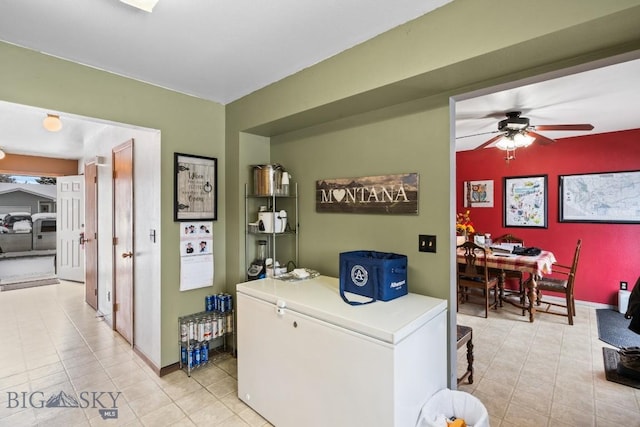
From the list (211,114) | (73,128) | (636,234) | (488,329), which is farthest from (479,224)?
(73,128)

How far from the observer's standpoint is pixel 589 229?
13.8 feet

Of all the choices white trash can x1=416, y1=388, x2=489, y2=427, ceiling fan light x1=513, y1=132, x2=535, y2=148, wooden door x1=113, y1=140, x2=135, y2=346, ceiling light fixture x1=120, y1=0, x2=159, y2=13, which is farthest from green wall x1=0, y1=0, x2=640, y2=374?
ceiling fan light x1=513, y1=132, x2=535, y2=148

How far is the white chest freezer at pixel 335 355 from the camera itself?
1363 millimetres

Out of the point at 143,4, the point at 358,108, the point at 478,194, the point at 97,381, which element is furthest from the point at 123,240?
the point at 478,194

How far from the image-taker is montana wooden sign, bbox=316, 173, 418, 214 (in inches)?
77.9

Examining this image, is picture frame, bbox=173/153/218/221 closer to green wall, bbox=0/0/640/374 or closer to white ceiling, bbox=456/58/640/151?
green wall, bbox=0/0/640/374

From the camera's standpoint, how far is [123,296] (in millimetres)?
3252

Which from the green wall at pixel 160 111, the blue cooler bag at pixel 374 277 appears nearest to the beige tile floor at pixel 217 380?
the green wall at pixel 160 111

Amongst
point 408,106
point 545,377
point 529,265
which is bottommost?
point 545,377

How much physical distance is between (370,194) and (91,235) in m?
4.29

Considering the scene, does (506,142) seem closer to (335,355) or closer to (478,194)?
(478,194)

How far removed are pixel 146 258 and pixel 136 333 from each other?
0.86 metres

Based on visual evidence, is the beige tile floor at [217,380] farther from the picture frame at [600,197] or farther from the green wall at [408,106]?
the picture frame at [600,197]

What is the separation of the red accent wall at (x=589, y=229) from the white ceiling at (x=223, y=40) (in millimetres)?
1384
